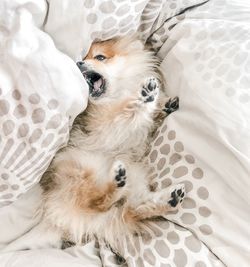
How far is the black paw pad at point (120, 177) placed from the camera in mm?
1326

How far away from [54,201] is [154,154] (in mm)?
386

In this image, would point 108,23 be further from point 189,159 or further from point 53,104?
point 189,159

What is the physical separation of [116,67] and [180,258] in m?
0.76

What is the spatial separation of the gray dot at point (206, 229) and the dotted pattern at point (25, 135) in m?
0.52

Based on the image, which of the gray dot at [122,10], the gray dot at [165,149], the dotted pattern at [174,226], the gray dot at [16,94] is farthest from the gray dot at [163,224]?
the gray dot at [122,10]

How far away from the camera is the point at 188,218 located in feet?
3.87

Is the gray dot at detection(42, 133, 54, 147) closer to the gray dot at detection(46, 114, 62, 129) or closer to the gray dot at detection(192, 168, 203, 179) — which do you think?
the gray dot at detection(46, 114, 62, 129)

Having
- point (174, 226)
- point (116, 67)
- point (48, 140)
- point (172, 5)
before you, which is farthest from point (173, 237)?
point (172, 5)

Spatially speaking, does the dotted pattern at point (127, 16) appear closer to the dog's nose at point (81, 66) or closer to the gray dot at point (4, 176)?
the dog's nose at point (81, 66)

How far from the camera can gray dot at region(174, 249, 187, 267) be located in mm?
1125

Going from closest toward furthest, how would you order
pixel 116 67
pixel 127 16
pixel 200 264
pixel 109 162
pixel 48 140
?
pixel 200 264 < pixel 48 140 < pixel 127 16 < pixel 109 162 < pixel 116 67

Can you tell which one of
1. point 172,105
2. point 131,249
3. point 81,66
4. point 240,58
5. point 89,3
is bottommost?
point 131,249

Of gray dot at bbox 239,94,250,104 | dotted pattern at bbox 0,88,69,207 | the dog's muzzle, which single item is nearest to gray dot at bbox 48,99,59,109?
dotted pattern at bbox 0,88,69,207

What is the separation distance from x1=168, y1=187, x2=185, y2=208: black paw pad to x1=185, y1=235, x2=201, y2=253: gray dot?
112mm
